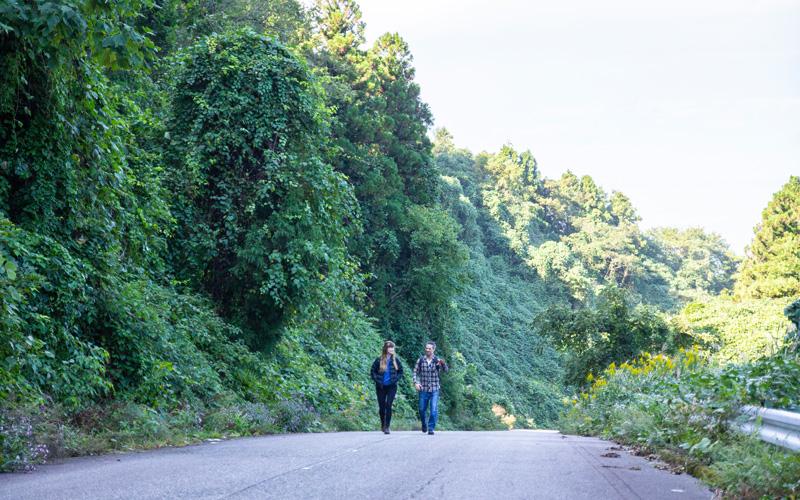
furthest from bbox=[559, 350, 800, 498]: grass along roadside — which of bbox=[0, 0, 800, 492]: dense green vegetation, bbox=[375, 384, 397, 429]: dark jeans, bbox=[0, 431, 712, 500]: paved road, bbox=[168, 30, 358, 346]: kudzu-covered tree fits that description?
bbox=[168, 30, 358, 346]: kudzu-covered tree

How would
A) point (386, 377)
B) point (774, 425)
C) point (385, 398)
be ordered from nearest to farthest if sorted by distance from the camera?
Answer: point (774, 425), point (386, 377), point (385, 398)

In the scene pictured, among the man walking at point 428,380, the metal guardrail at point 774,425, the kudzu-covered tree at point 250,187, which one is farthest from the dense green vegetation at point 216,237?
the metal guardrail at point 774,425

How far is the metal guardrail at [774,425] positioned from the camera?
23.1 feet

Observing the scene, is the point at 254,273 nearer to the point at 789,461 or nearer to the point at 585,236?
the point at 789,461

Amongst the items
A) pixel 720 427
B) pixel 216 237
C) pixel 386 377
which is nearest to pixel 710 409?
pixel 720 427

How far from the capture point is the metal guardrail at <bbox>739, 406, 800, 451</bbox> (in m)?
7.04

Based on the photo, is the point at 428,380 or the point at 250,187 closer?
the point at 428,380

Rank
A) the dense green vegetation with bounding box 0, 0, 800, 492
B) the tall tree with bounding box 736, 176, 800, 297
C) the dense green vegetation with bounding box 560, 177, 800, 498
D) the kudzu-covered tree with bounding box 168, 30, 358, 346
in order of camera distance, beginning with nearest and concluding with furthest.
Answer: the dense green vegetation with bounding box 560, 177, 800, 498 < the dense green vegetation with bounding box 0, 0, 800, 492 < the kudzu-covered tree with bounding box 168, 30, 358, 346 < the tall tree with bounding box 736, 176, 800, 297

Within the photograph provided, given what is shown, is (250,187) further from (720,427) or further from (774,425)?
(774,425)

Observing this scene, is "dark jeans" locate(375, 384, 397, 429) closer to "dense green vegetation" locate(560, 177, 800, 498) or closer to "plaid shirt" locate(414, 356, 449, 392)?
"plaid shirt" locate(414, 356, 449, 392)

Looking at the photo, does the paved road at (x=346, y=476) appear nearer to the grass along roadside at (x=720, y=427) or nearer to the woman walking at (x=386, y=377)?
the grass along roadside at (x=720, y=427)

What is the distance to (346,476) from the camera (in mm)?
7926

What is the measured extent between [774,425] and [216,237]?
15077 mm

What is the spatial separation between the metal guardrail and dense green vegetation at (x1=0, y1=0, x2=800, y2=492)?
12.3 feet
